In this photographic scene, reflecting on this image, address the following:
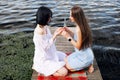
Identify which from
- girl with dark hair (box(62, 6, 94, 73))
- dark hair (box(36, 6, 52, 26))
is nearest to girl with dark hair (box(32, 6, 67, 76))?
dark hair (box(36, 6, 52, 26))

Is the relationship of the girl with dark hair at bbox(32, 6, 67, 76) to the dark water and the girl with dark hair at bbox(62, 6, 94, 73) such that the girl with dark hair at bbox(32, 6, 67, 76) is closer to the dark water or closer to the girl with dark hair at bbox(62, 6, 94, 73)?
the girl with dark hair at bbox(62, 6, 94, 73)

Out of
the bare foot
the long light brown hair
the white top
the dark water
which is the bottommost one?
the dark water

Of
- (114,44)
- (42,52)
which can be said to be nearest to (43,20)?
(42,52)

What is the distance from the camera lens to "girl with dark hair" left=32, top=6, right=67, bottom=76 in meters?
6.82

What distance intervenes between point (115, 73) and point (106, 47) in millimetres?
2115

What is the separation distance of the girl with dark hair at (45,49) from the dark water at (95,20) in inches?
105

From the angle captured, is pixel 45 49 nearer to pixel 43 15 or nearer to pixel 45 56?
pixel 45 56

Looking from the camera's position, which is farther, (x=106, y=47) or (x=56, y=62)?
(x=106, y=47)

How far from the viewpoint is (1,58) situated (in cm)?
989

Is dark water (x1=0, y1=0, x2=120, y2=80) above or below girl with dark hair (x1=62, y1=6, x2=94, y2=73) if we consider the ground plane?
below

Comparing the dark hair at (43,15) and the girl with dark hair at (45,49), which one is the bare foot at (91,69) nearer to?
the girl with dark hair at (45,49)

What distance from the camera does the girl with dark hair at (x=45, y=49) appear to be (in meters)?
6.82

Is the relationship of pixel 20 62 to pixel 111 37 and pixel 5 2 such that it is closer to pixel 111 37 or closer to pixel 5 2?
pixel 111 37

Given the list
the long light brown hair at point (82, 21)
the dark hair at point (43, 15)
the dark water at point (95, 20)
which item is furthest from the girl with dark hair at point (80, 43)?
the dark water at point (95, 20)
